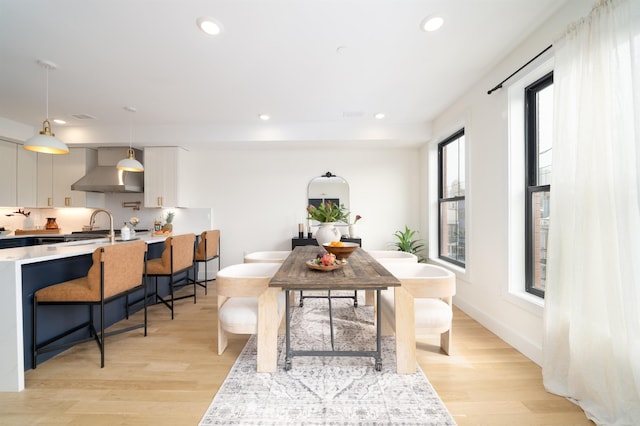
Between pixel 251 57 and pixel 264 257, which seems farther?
pixel 264 257

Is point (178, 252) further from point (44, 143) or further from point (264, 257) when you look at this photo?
point (44, 143)

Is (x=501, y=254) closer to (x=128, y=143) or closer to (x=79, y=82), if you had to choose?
(x=79, y=82)

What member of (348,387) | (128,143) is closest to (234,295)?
(348,387)

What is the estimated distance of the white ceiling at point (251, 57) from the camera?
5.85 ft

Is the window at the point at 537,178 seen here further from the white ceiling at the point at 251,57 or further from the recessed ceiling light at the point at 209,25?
the recessed ceiling light at the point at 209,25

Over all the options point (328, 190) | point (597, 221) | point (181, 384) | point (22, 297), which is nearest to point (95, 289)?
point (22, 297)

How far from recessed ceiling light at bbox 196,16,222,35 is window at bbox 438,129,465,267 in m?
3.00

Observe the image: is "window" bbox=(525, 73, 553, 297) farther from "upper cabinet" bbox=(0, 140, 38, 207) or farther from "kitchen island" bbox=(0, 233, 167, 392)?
"upper cabinet" bbox=(0, 140, 38, 207)

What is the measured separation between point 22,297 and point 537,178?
4143mm

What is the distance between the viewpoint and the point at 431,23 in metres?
1.88

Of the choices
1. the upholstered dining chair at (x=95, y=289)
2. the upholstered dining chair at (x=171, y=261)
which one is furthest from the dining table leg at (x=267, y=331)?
the upholstered dining chair at (x=171, y=261)

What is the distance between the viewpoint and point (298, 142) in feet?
13.4

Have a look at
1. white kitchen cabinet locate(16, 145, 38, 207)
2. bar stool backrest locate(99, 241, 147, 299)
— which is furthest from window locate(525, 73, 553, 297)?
white kitchen cabinet locate(16, 145, 38, 207)

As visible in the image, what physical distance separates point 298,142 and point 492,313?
3320 millimetres
